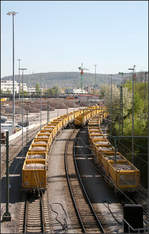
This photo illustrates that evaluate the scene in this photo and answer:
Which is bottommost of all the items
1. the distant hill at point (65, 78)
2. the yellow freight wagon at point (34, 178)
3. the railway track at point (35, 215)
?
the railway track at point (35, 215)

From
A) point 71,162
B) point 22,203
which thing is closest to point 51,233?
point 22,203

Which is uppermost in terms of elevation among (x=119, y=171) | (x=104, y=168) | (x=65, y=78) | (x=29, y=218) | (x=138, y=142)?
(x=65, y=78)

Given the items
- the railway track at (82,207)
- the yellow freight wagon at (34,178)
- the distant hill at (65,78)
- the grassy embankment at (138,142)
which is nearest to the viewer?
the railway track at (82,207)

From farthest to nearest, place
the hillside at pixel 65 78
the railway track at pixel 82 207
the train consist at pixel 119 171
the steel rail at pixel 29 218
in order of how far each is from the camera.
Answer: the hillside at pixel 65 78 < the train consist at pixel 119 171 < the railway track at pixel 82 207 < the steel rail at pixel 29 218

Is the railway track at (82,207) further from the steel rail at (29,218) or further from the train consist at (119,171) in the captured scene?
the train consist at (119,171)

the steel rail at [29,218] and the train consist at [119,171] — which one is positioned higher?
the train consist at [119,171]

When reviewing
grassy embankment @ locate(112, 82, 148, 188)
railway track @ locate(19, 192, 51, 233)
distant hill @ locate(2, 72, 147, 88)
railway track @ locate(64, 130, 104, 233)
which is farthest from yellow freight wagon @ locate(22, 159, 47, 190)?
distant hill @ locate(2, 72, 147, 88)

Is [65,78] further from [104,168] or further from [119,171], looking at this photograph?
[119,171]

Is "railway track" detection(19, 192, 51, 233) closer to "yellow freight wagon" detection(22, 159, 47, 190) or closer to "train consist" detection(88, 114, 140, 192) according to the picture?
"yellow freight wagon" detection(22, 159, 47, 190)

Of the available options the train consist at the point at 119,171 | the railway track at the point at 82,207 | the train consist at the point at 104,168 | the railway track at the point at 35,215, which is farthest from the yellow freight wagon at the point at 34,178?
the train consist at the point at 119,171

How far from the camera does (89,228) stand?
10.3 metres

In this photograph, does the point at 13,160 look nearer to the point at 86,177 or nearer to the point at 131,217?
the point at 86,177

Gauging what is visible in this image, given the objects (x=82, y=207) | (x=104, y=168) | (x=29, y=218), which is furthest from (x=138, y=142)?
(x=29, y=218)

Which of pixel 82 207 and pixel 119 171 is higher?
pixel 119 171
